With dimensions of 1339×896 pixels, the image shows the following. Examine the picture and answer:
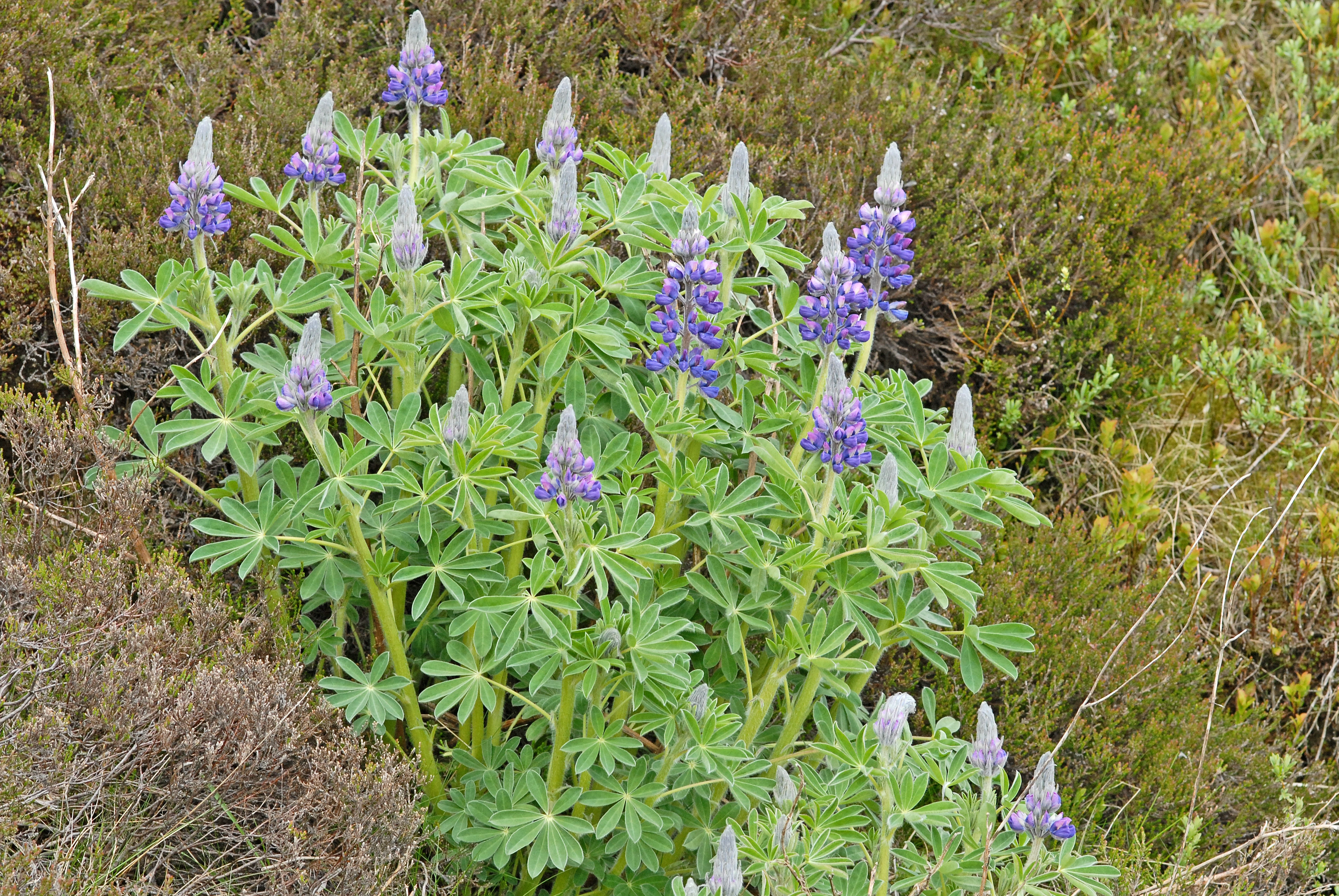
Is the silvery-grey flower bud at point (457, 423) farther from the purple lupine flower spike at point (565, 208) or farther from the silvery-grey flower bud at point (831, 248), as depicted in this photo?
the silvery-grey flower bud at point (831, 248)

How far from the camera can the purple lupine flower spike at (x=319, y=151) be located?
2.52 m

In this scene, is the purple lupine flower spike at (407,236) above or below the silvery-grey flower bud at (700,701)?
above

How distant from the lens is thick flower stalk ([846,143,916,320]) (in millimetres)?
2338

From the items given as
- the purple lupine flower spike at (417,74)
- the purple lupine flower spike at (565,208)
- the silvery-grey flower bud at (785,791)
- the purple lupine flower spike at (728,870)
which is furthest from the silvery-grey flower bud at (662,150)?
the purple lupine flower spike at (728,870)

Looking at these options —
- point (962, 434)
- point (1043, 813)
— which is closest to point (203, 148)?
point (962, 434)

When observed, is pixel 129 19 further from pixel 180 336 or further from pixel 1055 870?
pixel 1055 870

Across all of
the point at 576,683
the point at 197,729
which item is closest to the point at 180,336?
the point at 197,729

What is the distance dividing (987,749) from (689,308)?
0.99 m

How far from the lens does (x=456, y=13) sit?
446 centimetres

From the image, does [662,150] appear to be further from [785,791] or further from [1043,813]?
[1043,813]

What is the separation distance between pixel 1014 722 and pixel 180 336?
8.00ft

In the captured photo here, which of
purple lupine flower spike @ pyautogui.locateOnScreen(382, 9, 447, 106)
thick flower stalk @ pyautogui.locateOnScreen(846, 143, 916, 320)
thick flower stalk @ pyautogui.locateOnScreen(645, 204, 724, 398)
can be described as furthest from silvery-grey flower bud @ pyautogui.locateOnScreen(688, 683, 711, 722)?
purple lupine flower spike @ pyautogui.locateOnScreen(382, 9, 447, 106)

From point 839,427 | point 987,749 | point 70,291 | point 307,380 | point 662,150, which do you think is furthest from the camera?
point 70,291

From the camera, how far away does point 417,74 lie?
2637mm
